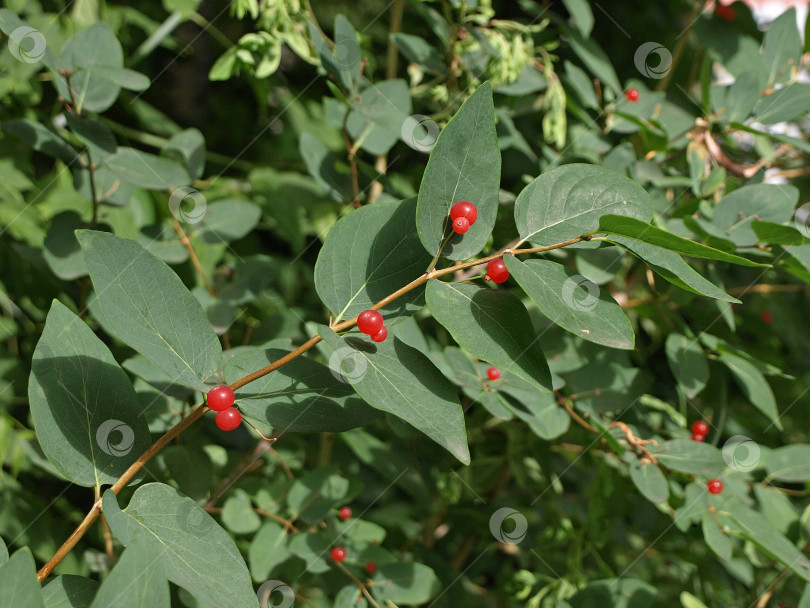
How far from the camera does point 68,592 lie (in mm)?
642

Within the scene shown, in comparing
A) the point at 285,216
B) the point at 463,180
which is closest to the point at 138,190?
the point at 285,216

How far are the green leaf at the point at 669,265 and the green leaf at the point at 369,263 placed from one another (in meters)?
0.20

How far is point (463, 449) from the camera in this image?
0.58 m

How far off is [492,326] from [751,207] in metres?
0.61

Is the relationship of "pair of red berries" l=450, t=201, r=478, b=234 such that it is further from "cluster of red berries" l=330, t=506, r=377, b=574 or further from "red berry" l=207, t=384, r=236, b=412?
"cluster of red berries" l=330, t=506, r=377, b=574

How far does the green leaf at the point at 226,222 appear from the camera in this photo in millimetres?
1121

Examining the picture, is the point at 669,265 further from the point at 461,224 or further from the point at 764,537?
the point at 764,537

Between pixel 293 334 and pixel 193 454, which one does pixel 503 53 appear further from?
pixel 193 454

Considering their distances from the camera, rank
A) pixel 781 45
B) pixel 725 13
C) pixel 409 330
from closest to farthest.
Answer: pixel 409 330
pixel 781 45
pixel 725 13

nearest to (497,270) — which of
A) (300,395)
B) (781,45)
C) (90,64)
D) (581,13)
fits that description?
(300,395)

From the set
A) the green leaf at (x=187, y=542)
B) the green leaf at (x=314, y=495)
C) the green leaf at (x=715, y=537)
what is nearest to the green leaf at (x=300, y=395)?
the green leaf at (x=187, y=542)

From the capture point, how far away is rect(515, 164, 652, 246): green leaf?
663 mm

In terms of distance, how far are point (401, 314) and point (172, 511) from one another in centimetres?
28

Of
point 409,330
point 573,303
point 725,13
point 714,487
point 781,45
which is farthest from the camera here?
point 725,13
